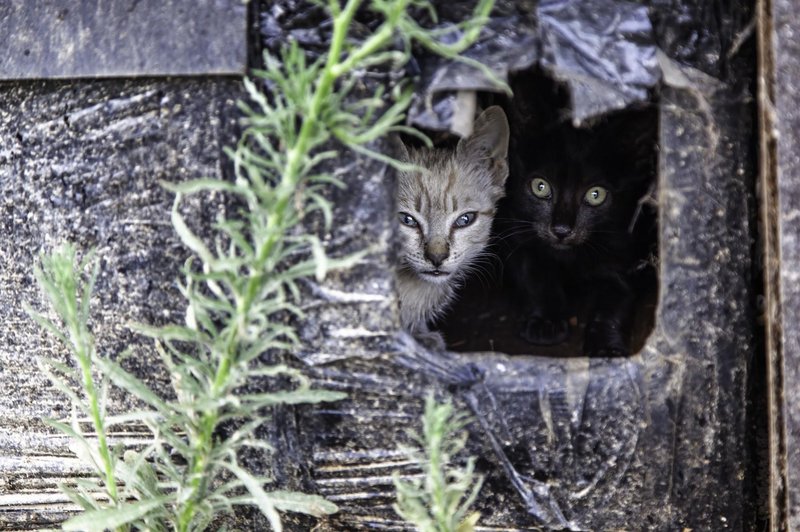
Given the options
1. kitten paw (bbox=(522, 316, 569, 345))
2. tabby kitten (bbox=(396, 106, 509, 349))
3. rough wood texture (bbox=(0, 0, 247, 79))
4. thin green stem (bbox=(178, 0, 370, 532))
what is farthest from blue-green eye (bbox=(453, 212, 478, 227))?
thin green stem (bbox=(178, 0, 370, 532))

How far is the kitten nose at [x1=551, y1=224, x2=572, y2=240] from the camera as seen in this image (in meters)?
2.27

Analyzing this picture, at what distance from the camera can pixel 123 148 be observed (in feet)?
5.07

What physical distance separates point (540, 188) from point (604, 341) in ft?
1.53

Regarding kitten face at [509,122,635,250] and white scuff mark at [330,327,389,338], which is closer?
white scuff mark at [330,327,389,338]

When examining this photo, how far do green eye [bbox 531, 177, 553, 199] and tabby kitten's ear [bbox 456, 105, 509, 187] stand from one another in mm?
119

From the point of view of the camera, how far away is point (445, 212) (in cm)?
228

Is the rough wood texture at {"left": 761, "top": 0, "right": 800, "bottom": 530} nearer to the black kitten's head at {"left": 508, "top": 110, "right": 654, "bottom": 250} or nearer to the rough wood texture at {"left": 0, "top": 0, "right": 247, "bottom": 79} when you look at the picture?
the black kitten's head at {"left": 508, "top": 110, "right": 654, "bottom": 250}

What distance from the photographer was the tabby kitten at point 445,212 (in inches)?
87.9

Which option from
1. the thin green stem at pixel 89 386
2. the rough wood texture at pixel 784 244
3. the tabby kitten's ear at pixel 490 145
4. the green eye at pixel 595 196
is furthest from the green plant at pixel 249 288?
the green eye at pixel 595 196

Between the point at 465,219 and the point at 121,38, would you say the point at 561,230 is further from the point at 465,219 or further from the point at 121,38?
the point at 121,38

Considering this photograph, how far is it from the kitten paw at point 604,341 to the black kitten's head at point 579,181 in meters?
0.24

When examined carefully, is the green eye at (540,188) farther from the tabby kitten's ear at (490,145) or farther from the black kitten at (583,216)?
the tabby kitten's ear at (490,145)

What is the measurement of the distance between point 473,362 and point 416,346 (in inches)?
4.6

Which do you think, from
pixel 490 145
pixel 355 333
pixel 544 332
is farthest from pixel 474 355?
pixel 490 145
